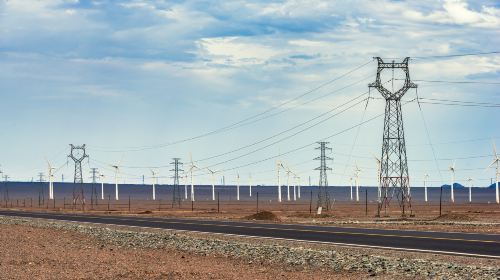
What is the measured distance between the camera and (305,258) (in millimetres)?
30938

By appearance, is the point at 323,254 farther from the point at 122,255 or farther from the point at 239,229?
the point at 239,229

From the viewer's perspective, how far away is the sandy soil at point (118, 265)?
1017 inches

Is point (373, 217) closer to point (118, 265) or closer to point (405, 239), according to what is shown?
point (405, 239)

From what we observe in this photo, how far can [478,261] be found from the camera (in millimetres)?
28547

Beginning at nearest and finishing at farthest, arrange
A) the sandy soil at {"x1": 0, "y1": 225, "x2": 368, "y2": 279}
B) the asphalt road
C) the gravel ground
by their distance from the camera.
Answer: the gravel ground, the sandy soil at {"x1": 0, "y1": 225, "x2": 368, "y2": 279}, the asphalt road

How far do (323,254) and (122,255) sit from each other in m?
9.16

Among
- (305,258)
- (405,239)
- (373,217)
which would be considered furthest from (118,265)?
(373,217)

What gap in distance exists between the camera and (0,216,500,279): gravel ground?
83.8 feet

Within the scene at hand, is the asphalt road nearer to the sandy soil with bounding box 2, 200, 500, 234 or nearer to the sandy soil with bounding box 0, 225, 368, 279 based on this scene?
the sandy soil with bounding box 2, 200, 500, 234

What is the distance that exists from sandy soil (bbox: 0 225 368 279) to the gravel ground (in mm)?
859

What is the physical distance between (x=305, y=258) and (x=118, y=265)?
7.35m

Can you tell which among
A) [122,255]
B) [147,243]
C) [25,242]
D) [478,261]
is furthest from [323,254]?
[25,242]

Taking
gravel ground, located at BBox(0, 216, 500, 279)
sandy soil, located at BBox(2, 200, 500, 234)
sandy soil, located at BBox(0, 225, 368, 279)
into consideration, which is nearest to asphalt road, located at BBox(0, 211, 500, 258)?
gravel ground, located at BBox(0, 216, 500, 279)

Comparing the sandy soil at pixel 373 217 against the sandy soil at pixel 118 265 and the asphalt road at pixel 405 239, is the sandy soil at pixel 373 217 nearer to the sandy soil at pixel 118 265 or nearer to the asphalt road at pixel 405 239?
the asphalt road at pixel 405 239
